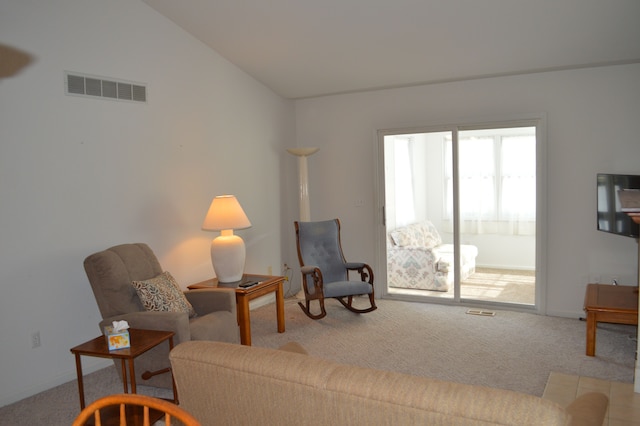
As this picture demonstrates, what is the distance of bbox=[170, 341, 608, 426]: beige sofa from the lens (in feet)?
4.45

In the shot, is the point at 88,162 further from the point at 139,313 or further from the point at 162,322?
the point at 162,322

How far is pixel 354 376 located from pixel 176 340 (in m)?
2.12

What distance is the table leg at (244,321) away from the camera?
13.9ft

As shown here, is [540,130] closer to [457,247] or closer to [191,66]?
[457,247]

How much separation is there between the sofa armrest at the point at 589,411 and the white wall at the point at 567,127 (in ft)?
11.2

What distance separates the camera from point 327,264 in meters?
5.62

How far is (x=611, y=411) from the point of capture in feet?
9.85

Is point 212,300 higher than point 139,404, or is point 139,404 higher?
point 139,404

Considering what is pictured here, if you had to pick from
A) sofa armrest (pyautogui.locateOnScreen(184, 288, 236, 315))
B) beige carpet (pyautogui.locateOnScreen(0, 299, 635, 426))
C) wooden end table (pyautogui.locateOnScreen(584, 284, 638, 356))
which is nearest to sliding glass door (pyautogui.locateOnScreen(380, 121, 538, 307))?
beige carpet (pyautogui.locateOnScreen(0, 299, 635, 426))

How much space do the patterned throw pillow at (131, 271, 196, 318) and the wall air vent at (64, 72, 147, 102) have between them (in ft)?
4.96

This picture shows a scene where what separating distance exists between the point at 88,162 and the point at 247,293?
1.62 meters

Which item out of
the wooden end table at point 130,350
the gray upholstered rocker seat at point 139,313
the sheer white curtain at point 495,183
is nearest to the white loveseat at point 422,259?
the sheer white curtain at point 495,183

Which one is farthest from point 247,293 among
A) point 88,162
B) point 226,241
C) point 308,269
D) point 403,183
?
point 403,183

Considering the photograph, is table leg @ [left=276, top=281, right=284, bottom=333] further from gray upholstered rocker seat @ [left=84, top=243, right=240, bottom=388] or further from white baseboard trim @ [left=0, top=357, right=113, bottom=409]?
white baseboard trim @ [left=0, top=357, right=113, bottom=409]
